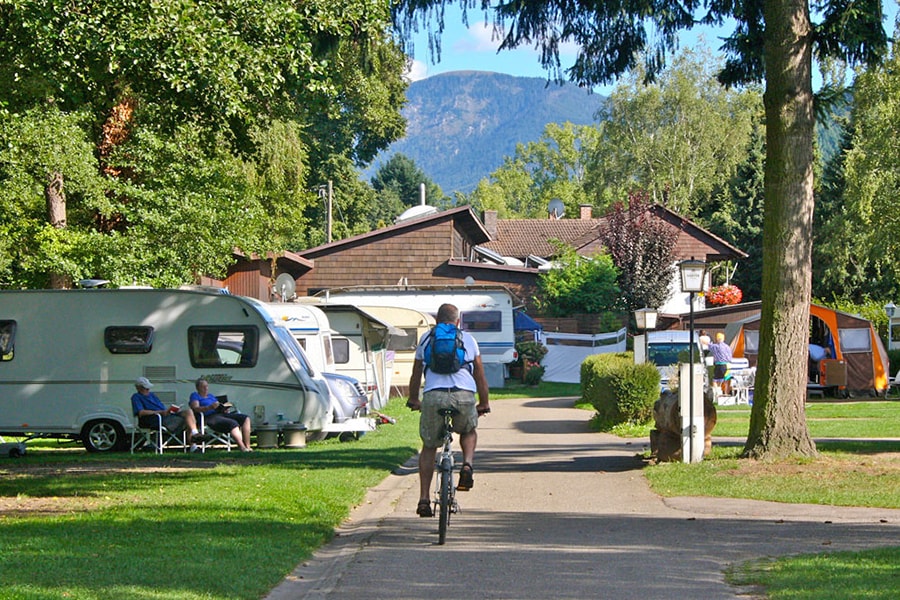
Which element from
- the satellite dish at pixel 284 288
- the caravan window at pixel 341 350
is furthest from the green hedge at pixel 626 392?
the satellite dish at pixel 284 288

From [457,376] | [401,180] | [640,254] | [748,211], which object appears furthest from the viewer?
[401,180]

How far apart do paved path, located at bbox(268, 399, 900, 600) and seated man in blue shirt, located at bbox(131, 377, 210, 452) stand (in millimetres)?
4984

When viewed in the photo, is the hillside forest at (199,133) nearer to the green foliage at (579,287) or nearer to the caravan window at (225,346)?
the caravan window at (225,346)

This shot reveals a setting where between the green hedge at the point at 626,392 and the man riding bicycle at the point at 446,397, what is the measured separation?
11700 mm

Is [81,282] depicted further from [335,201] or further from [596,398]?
[335,201]

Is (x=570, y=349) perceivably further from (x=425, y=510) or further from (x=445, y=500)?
(x=445, y=500)

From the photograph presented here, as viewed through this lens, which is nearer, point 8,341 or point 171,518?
point 171,518

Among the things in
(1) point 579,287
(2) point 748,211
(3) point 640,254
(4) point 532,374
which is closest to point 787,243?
(4) point 532,374

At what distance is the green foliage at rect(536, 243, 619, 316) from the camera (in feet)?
143

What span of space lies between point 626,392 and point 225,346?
696 centimetres

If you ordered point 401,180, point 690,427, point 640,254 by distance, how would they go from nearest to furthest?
point 690,427 < point 640,254 < point 401,180

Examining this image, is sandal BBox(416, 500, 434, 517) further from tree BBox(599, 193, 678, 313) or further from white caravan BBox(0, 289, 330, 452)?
tree BBox(599, 193, 678, 313)

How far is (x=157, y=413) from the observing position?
721 inches

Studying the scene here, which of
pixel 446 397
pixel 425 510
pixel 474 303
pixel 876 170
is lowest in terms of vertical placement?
pixel 425 510
